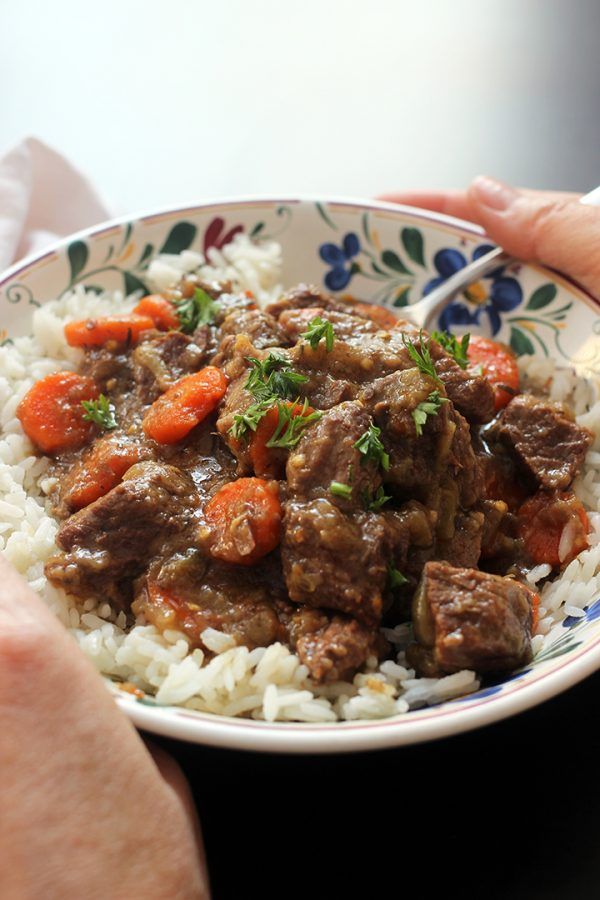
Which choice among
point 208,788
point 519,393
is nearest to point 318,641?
point 208,788

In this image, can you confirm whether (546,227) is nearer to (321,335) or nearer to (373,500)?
(321,335)

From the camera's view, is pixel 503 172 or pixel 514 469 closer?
pixel 514 469

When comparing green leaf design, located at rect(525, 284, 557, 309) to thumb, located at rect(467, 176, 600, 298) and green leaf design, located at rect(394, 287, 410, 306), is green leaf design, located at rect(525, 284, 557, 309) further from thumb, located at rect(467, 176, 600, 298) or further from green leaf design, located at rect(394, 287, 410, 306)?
green leaf design, located at rect(394, 287, 410, 306)

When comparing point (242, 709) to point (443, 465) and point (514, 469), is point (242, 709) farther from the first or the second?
point (514, 469)

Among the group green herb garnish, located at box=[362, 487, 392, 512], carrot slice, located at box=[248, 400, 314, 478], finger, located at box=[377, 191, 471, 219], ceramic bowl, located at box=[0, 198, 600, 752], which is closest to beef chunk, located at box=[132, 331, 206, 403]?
carrot slice, located at box=[248, 400, 314, 478]

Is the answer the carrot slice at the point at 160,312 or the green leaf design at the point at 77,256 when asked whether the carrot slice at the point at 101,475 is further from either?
the green leaf design at the point at 77,256
